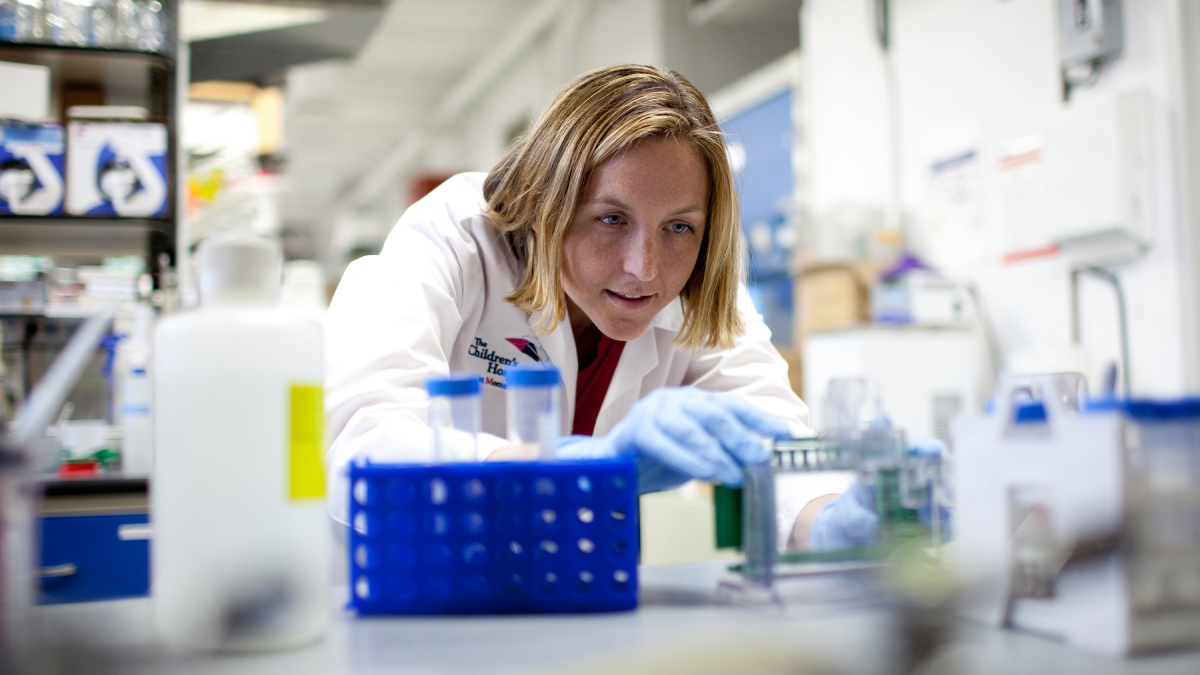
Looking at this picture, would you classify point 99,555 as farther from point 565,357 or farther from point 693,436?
point 693,436

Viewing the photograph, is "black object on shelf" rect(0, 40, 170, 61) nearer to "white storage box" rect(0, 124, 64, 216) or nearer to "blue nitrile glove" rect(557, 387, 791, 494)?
"white storage box" rect(0, 124, 64, 216)

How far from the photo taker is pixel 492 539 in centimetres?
65

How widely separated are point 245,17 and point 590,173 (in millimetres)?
2432

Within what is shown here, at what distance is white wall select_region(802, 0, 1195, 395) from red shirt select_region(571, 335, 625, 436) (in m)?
1.63

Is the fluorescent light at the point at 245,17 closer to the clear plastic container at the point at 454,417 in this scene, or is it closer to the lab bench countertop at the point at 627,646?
the clear plastic container at the point at 454,417

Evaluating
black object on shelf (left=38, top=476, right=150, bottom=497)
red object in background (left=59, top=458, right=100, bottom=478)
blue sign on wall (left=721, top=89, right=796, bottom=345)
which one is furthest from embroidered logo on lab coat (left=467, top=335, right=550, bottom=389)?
blue sign on wall (left=721, top=89, right=796, bottom=345)

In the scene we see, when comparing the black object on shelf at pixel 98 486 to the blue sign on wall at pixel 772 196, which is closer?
the black object on shelf at pixel 98 486

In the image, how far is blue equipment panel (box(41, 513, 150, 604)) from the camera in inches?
75.5

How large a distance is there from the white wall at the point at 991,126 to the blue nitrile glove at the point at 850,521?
6.18 feet

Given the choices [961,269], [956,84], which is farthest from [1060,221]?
[956,84]

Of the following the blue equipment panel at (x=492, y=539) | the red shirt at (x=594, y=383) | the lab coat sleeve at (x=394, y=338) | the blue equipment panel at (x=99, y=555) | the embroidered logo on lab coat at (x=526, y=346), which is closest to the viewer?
the blue equipment panel at (x=492, y=539)

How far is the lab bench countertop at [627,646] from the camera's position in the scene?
503mm

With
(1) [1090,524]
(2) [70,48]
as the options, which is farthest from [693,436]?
(2) [70,48]

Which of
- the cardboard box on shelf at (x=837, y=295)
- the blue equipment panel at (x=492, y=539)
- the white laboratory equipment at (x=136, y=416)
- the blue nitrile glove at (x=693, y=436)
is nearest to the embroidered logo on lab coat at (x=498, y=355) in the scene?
the blue nitrile glove at (x=693, y=436)
